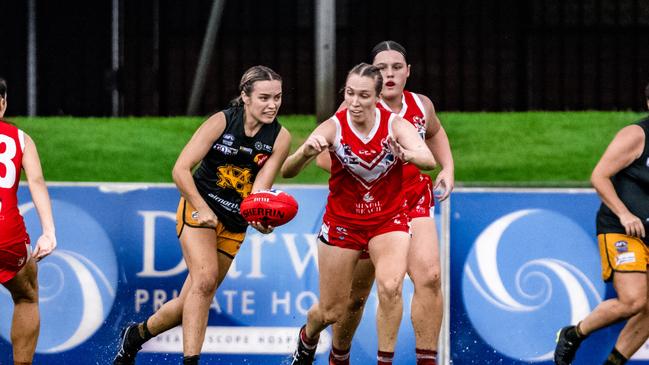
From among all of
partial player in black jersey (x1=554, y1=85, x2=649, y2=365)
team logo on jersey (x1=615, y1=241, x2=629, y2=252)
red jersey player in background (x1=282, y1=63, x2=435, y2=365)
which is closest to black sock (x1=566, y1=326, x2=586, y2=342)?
partial player in black jersey (x1=554, y1=85, x2=649, y2=365)

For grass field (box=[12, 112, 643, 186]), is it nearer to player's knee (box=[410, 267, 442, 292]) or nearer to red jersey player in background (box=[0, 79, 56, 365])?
player's knee (box=[410, 267, 442, 292])

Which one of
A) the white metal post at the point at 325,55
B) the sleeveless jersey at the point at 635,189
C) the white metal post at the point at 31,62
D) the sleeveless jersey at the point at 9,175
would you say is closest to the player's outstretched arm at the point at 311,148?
the sleeveless jersey at the point at 9,175

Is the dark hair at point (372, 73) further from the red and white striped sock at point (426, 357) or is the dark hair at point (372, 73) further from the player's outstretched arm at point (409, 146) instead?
the red and white striped sock at point (426, 357)

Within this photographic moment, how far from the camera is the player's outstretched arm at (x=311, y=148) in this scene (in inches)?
287

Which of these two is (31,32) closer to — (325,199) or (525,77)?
(525,77)

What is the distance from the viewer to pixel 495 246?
9.38 meters

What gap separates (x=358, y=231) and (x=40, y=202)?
1899mm

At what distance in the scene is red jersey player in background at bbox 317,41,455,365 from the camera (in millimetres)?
8117

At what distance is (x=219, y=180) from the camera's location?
8.29m

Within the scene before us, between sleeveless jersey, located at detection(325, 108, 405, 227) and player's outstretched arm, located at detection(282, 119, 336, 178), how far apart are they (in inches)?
2.3

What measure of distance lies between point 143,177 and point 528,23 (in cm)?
558

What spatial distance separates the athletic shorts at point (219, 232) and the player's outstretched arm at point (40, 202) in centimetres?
105

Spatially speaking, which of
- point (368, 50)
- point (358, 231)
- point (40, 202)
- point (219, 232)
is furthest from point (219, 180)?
point (368, 50)

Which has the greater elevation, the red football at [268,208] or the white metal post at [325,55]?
the white metal post at [325,55]
